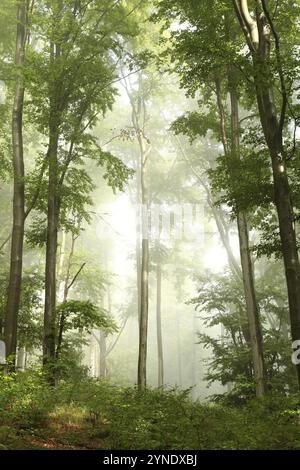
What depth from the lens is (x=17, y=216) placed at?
10188 mm

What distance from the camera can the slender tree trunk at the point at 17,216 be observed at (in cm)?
934

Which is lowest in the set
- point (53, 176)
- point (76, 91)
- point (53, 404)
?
point (53, 404)

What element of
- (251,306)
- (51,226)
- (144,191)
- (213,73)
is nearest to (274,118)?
(213,73)

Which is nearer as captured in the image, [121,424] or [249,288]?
[121,424]

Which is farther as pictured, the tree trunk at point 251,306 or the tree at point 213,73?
the tree trunk at point 251,306

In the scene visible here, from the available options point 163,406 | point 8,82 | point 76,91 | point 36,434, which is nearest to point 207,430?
point 163,406

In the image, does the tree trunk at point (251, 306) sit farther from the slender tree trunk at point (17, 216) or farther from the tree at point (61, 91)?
the slender tree trunk at point (17, 216)

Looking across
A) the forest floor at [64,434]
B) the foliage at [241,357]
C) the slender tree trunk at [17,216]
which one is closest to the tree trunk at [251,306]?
the foliage at [241,357]

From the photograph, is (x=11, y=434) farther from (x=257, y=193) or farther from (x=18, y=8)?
(x=18, y=8)

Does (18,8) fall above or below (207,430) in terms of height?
above

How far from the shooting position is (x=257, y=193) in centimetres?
814

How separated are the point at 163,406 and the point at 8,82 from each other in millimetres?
9035

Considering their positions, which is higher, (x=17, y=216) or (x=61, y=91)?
(x=61, y=91)

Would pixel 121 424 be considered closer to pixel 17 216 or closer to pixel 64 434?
pixel 64 434
